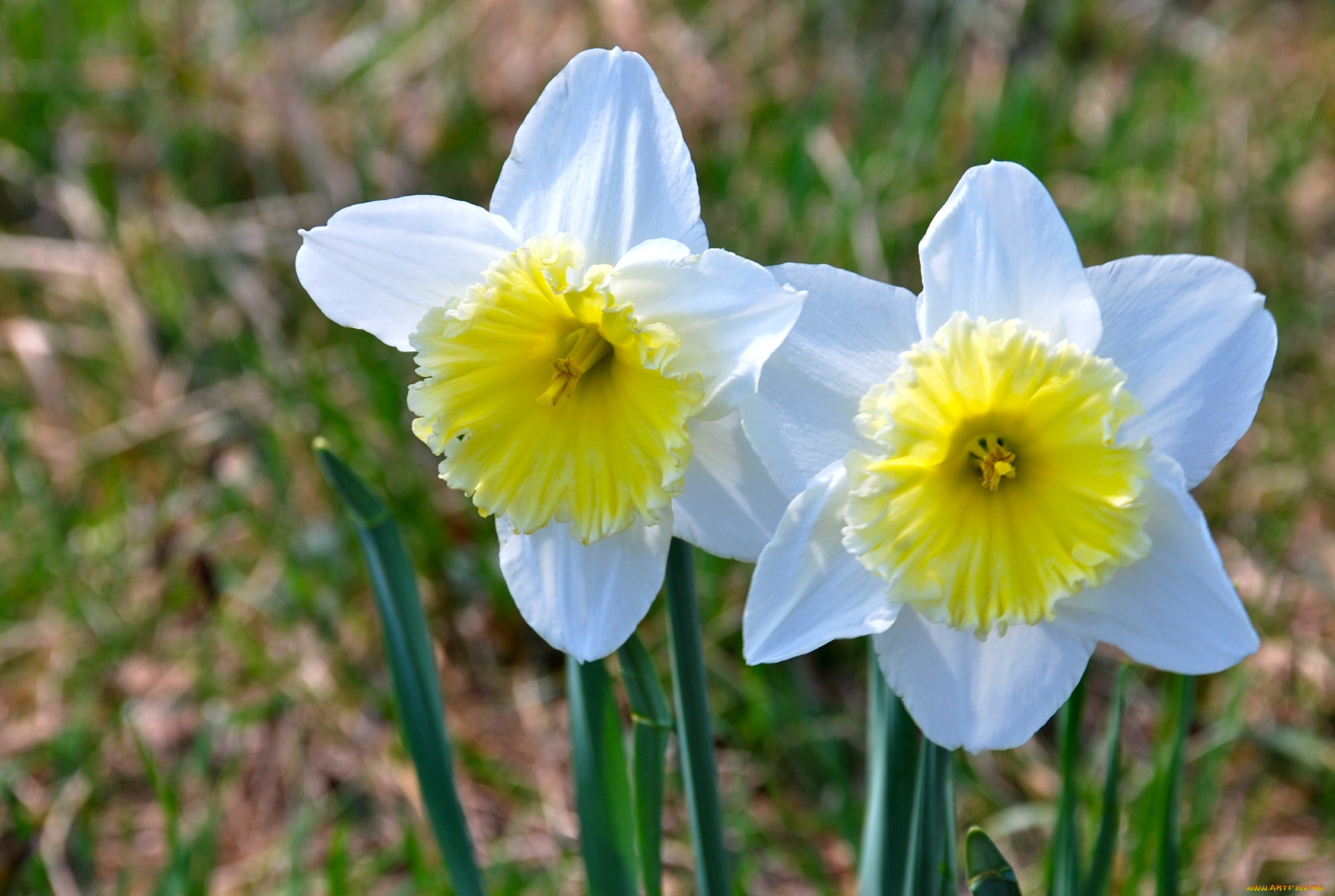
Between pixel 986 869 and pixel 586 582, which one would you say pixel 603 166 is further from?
pixel 986 869

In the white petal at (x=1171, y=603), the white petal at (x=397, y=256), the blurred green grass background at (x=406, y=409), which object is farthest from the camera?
the blurred green grass background at (x=406, y=409)

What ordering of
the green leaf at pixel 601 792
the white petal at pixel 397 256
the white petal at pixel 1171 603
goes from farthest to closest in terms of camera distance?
the green leaf at pixel 601 792 → the white petal at pixel 397 256 → the white petal at pixel 1171 603

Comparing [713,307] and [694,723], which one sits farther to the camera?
[694,723]

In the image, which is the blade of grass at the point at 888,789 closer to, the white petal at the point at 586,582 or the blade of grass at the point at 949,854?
the blade of grass at the point at 949,854

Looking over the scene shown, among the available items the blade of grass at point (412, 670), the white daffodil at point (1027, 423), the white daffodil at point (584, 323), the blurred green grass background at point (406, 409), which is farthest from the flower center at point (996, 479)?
the blurred green grass background at point (406, 409)

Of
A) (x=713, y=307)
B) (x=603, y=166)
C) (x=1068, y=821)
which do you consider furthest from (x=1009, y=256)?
(x=1068, y=821)

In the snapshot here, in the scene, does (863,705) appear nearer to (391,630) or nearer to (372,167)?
A: (391,630)

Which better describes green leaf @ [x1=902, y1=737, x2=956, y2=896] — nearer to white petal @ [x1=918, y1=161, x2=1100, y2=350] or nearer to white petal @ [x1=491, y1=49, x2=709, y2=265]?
white petal @ [x1=918, y1=161, x2=1100, y2=350]

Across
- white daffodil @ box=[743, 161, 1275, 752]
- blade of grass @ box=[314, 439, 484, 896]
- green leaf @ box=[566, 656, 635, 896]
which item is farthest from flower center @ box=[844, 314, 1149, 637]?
blade of grass @ box=[314, 439, 484, 896]
